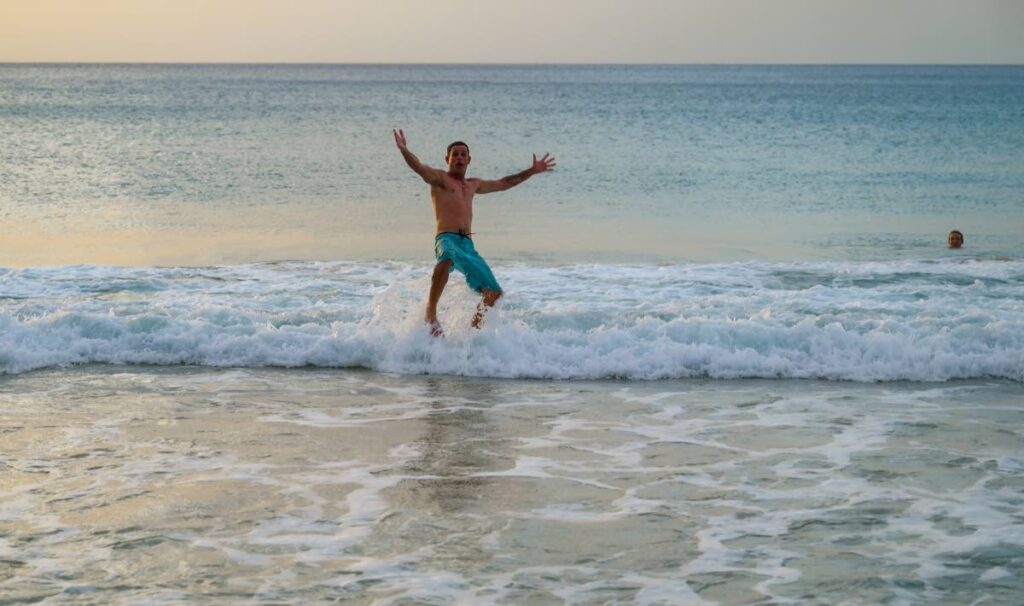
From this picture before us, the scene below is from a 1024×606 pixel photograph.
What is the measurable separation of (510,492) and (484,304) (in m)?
3.89

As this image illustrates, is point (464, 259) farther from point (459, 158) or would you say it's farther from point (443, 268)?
point (459, 158)

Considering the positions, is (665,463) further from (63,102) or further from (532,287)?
(63,102)

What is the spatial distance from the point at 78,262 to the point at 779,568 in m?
12.8

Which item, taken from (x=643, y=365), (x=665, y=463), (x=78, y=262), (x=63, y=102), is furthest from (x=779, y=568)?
(x=63, y=102)

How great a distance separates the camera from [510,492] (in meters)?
6.72

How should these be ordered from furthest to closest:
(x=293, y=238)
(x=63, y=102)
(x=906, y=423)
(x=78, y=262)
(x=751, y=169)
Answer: (x=63, y=102) < (x=751, y=169) < (x=293, y=238) < (x=78, y=262) < (x=906, y=423)

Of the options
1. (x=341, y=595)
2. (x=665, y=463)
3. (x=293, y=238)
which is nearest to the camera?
Answer: (x=341, y=595)

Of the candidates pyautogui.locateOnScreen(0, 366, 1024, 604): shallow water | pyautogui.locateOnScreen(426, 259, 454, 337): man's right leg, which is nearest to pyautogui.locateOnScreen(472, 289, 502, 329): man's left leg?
pyautogui.locateOnScreen(426, 259, 454, 337): man's right leg

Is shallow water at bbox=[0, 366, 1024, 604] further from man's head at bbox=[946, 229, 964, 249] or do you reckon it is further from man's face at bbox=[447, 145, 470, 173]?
man's head at bbox=[946, 229, 964, 249]

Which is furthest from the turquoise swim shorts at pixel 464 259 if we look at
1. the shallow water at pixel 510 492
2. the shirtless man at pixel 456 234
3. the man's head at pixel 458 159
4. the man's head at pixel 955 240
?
the man's head at pixel 955 240

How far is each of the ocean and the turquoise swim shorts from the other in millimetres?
430

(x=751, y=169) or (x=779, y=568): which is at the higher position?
(x=751, y=169)

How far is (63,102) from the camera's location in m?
72.7

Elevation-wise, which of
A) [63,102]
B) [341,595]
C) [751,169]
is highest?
[63,102]
